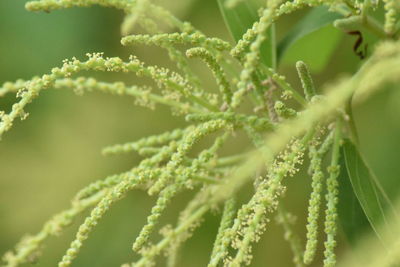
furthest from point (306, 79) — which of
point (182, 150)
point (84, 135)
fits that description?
point (84, 135)

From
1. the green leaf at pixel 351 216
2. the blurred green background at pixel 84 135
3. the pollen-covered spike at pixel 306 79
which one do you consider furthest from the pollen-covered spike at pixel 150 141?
the blurred green background at pixel 84 135

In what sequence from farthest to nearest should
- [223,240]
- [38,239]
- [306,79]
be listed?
[306,79]
[223,240]
[38,239]

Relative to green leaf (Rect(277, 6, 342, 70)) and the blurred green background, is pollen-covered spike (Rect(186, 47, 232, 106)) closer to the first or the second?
green leaf (Rect(277, 6, 342, 70))

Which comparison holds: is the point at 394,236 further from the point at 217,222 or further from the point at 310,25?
the point at 217,222

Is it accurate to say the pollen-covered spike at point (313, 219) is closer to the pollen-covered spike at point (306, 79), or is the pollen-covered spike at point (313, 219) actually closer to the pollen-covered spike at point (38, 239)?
the pollen-covered spike at point (306, 79)

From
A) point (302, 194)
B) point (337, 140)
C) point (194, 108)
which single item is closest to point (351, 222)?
point (337, 140)

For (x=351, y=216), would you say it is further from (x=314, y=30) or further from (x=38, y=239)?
(x=38, y=239)
